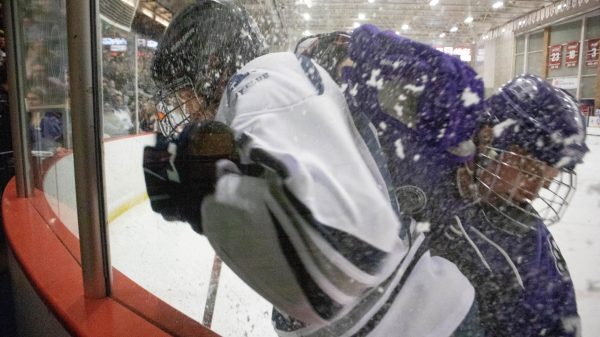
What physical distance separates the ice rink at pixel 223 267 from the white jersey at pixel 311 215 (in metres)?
0.12

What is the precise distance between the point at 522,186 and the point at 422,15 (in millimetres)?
189

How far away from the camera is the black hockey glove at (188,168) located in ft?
1.33

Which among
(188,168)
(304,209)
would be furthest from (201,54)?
(304,209)

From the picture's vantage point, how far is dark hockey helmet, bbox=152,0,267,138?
2.01 ft

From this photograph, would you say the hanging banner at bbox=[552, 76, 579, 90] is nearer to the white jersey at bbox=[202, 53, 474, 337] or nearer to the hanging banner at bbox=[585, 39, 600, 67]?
the hanging banner at bbox=[585, 39, 600, 67]

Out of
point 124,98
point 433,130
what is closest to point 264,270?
point 433,130

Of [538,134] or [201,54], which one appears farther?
[201,54]

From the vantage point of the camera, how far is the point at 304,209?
1.16ft

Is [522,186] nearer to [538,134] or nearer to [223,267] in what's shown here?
[538,134]

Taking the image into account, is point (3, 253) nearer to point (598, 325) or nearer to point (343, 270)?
point (343, 270)

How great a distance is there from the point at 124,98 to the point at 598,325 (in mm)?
827

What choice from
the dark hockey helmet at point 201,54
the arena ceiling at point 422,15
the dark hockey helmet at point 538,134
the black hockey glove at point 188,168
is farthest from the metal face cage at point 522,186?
the dark hockey helmet at point 201,54

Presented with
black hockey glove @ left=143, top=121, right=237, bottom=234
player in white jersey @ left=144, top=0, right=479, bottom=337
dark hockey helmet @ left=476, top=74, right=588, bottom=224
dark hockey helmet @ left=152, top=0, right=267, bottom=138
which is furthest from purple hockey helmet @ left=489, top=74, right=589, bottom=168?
dark hockey helmet @ left=152, top=0, right=267, bottom=138

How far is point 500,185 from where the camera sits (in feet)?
1.32
